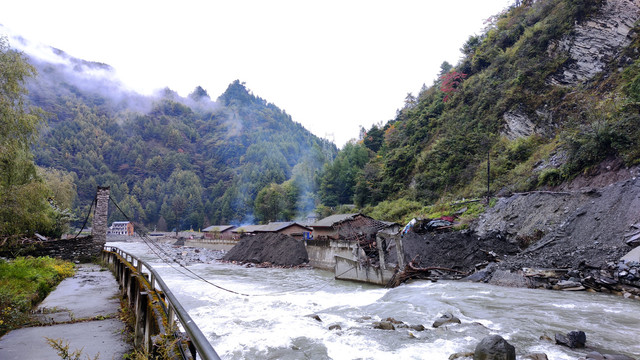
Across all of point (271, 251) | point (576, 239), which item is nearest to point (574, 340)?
point (576, 239)

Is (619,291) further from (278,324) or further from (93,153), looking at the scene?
(93,153)

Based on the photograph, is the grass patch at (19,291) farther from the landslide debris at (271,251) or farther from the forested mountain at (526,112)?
the forested mountain at (526,112)

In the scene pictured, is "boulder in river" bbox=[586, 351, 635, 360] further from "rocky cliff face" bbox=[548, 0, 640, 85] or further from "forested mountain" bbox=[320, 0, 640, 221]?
"rocky cliff face" bbox=[548, 0, 640, 85]

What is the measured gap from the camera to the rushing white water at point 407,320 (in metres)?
8.46

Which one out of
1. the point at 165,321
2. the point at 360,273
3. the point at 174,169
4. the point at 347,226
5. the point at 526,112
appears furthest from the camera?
the point at 174,169

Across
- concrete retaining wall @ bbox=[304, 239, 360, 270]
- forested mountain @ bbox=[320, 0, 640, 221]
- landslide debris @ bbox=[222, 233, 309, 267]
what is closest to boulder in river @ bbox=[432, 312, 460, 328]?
concrete retaining wall @ bbox=[304, 239, 360, 270]

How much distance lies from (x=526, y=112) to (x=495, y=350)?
31825mm

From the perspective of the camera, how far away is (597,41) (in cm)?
2852

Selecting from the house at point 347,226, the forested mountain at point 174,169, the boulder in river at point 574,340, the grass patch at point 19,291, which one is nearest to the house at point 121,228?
the forested mountain at point 174,169

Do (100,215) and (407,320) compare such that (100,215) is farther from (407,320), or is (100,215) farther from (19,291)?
(407,320)

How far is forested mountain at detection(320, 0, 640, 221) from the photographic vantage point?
21600mm

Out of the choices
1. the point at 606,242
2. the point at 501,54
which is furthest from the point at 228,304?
the point at 501,54

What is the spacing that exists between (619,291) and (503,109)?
87.3ft

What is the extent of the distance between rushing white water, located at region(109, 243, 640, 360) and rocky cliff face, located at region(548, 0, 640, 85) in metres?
25.1
